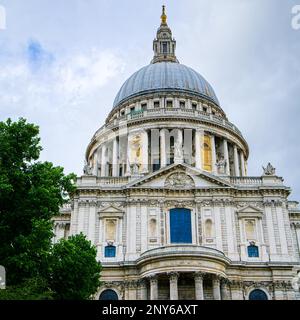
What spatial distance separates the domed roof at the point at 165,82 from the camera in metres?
67.9

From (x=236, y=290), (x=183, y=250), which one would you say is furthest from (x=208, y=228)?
(x=183, y=250)

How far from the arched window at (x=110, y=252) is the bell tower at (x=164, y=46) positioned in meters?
41.4

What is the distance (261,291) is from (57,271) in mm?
24488

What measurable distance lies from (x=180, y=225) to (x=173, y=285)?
7.78 m

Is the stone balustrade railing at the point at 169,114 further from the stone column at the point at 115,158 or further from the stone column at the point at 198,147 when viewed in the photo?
the stone column at the point at 115,158

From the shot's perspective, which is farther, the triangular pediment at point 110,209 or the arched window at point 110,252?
the triangular pediment at point 110,209

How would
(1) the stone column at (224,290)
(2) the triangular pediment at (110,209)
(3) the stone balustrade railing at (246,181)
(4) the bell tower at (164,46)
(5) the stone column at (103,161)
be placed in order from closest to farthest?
(1) the stone column at (224,290), (2) the triangular pediment at (110,209), (3) the stone balustrade railing at (246,181), (5) the stone column at (103,161), (4) the bell tower at (164,46)

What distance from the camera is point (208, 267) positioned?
39.5 metres

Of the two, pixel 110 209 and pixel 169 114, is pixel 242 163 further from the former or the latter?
pixel 110 209

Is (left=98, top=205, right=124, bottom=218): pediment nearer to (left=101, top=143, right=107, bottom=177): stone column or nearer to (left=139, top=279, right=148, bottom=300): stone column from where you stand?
(left=139, top=279, right=148, bottom=300): stone column

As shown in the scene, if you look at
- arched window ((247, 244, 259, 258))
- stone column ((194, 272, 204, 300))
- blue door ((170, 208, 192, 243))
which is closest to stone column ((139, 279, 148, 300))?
stone column ((194, 272, 204, 300))

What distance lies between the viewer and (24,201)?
23438 millimetres

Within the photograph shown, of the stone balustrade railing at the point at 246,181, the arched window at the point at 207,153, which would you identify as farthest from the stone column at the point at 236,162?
the stone balustrade railing at the point at 246,181
